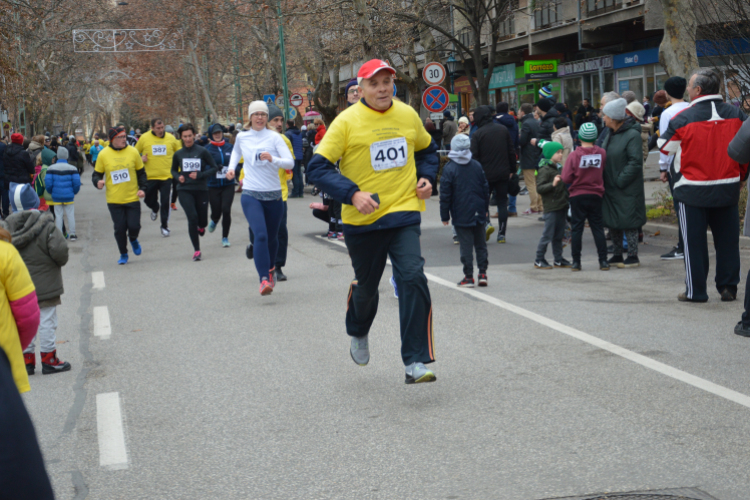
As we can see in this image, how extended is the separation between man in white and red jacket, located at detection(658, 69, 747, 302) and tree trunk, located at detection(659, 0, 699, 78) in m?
6.70

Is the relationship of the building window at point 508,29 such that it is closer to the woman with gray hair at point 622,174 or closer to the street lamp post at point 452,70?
the street lamp post at point 452,70

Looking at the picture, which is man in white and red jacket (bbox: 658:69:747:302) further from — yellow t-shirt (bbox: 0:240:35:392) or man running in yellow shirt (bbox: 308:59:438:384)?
yellow t-shirt (bbox: 0:240:35:392)

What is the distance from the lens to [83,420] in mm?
5430

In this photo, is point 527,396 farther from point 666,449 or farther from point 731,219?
point 731,219

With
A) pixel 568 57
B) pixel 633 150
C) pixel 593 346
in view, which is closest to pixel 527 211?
pixel 633 150

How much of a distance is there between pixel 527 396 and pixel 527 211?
470 inches

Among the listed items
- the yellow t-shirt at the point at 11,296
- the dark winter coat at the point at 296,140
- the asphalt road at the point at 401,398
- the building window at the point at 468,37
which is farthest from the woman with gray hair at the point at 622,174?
the building window at the point at 468,37

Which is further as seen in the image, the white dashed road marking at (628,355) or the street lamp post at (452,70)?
the street lamp post at (452,70)

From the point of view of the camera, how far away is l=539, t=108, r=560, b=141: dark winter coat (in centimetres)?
1581

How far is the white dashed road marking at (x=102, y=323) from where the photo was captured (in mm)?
8180

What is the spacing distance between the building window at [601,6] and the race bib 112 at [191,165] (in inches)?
859

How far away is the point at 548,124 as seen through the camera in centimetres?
1597

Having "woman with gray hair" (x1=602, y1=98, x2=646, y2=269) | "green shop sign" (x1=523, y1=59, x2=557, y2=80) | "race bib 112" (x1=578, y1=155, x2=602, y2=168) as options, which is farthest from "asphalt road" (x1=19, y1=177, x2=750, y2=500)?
"green shop sign" (x1=523, y1=59, x2=557, y2=80)

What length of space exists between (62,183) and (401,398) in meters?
12.3
